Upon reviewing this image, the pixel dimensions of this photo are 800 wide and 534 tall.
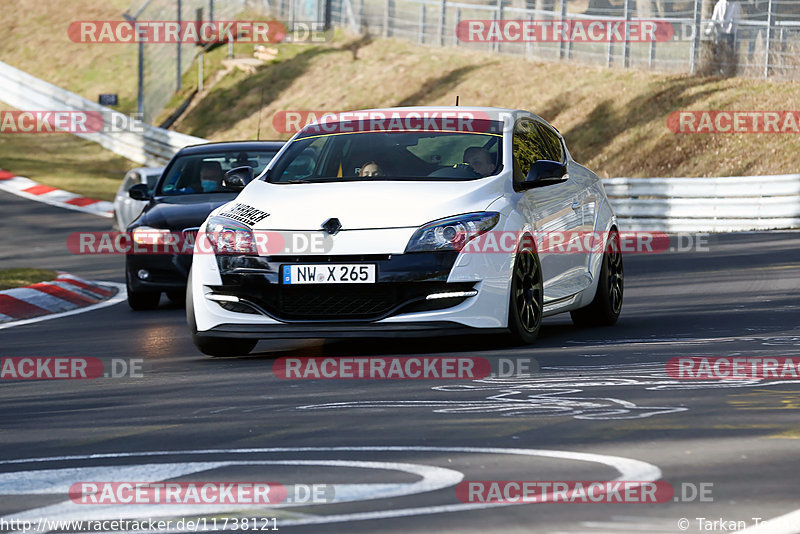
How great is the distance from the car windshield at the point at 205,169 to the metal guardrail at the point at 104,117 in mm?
19158

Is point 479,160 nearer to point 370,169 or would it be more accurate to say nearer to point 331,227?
point 370,169

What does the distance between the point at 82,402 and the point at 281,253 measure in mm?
1745

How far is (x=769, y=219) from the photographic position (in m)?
24.7

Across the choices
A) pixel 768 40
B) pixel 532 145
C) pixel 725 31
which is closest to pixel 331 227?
pixel 532 145

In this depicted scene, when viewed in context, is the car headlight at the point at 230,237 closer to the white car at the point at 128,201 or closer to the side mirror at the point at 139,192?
the side mirror at the point at 139,192

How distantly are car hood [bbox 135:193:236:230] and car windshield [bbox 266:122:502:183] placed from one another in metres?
3.87

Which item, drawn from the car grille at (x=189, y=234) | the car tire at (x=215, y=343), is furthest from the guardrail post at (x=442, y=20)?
the car tire at (x=215, y=343)

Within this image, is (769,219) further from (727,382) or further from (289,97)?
(289,97)

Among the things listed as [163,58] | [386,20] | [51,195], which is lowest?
[51,195]

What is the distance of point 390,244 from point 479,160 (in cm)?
134

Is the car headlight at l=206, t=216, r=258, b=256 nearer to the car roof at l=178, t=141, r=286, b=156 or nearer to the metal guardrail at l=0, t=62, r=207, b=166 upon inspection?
the car roof at l=178, t=141, r=286, b=156

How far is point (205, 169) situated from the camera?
51.9 feet

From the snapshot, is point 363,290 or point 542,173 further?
point 542,173

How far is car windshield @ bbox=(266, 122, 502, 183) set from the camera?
10523 millimetres
